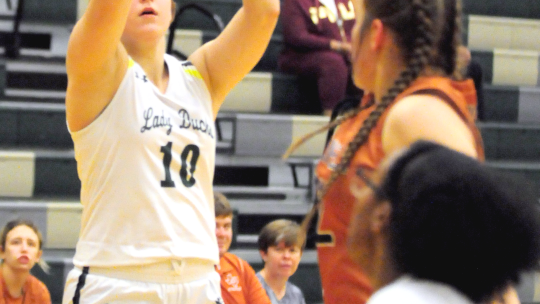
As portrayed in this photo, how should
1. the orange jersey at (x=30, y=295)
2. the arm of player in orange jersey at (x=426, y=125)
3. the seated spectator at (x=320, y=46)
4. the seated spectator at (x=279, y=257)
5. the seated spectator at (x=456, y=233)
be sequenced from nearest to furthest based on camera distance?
the seated spectator at (x=456, y=233) < the arm of player in orange jersey at (x=426, y=125) < the orange jersey at (x=30, y=295) < the seated spectator at (x=279, y=257) < the seated spectator at (x=320, y=46)

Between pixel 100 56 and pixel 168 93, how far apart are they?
242mm

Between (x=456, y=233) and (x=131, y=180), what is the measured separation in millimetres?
1091

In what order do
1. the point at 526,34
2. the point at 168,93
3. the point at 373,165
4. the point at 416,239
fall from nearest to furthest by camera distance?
the point at 416,239, the point at 373,165, the point at 168,93, the point at 526,34

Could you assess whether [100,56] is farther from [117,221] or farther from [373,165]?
[373,165]

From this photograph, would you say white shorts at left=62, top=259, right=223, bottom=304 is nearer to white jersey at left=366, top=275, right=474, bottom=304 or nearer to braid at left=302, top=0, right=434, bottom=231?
braid at left=302, top=0, right=434, bottom=231

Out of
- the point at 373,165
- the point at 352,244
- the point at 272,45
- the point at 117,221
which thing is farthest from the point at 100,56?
the point at 272,45

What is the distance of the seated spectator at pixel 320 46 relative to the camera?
16.0 ft

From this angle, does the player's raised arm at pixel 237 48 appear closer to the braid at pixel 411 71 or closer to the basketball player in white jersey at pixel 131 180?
the basketball player in white jersey at pixel 131 180

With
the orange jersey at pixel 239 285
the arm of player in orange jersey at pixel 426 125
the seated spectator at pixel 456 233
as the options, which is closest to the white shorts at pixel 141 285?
the arm of player in orange jersey at pixel 426 125

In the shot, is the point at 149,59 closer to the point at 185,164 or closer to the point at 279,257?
the point at 185,164

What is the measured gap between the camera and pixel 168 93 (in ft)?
6.32

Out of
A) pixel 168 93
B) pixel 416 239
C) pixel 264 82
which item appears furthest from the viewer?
pixel 264 82

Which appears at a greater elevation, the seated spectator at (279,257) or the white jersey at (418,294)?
the white jersey at (418,294)

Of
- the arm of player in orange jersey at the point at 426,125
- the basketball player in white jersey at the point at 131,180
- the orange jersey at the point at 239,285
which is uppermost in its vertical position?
the arm of player in orange jersey at the point at 426,125
